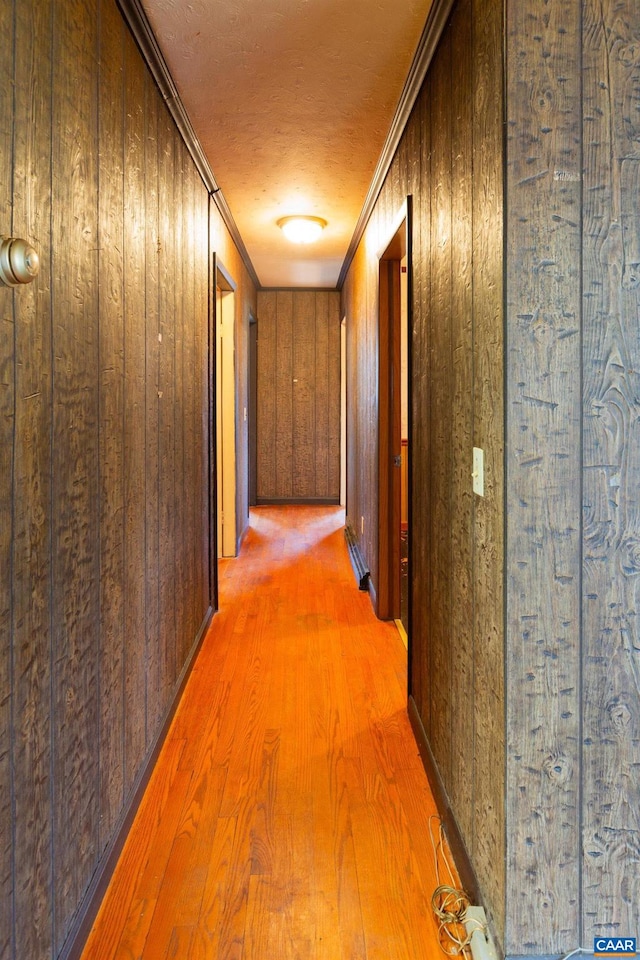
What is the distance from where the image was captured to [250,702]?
8.79 ft

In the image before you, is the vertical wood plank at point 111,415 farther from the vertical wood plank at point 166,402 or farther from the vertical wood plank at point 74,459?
the vertical wood plank at point 166,402

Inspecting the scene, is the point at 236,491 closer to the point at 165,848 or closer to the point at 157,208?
the point at 157,208

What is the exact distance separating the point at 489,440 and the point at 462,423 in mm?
276

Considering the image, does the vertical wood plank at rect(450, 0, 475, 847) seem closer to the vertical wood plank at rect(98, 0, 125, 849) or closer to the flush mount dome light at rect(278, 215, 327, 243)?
the vertical wood plank at rect(98, 0, 125, 849)

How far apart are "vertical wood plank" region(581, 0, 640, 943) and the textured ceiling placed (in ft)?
3.16

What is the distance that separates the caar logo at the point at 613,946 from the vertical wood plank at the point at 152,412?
1416mm

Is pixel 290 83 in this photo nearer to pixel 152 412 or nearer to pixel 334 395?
pixel 152 412

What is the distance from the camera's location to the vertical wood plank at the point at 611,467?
126 cm

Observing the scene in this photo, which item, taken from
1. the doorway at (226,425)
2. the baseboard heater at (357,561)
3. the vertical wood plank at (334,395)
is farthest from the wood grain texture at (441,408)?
the vertical wood plank at (334,395)

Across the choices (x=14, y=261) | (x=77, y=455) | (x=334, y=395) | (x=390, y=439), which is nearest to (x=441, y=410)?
(x=77, y=455)

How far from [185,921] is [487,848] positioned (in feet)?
2.42

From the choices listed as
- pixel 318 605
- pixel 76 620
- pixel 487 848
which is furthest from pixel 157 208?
pixel 318 605

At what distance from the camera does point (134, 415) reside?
1.99m

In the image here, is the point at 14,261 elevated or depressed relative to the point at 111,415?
A: elevated
